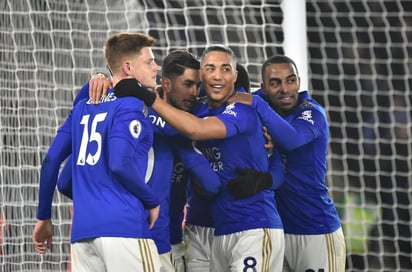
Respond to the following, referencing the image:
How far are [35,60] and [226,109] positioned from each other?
8.37ft

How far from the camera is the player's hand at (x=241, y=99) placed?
423cm

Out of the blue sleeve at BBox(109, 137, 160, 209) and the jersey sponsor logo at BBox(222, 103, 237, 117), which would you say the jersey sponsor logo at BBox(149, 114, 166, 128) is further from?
the blue sleeve at BBox(109, 137, 160, 209)

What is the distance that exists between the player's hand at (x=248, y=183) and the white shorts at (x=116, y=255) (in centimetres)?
60

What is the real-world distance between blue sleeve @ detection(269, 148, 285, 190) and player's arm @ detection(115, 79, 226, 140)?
15.5 inches

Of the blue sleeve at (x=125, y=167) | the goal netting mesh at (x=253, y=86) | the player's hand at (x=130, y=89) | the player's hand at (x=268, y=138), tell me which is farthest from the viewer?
the goal netting mesh at (x=253, y=86)

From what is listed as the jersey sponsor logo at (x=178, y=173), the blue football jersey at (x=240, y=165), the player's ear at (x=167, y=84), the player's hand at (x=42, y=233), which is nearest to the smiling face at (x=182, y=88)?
the player's ear at (x=167, y=84)

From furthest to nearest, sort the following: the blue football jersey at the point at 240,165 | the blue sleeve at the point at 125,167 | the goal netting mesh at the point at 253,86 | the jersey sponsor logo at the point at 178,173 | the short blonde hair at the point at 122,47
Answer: the goal netting mesh at the point at 253,86 → the jersey sponsor logo at the point at 178,173 → the blue football jersey at the point at 240,165 → the short blonde hair at the point at 122,47 → the blue sleeve at the point at 125,167

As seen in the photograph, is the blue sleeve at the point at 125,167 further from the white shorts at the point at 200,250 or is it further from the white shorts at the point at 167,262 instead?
the white shorts at the point at 200,250

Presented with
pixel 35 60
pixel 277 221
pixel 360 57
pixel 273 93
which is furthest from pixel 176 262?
pixel 360 57

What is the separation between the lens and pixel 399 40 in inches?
293

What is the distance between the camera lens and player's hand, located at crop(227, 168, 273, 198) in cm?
416

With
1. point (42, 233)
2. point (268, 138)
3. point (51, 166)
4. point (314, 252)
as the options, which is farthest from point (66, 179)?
point (314, 252)

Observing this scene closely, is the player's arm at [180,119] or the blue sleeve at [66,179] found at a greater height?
the player's arm at [180,119]

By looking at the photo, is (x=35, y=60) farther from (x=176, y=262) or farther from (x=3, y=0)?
(x=176, y=262)
